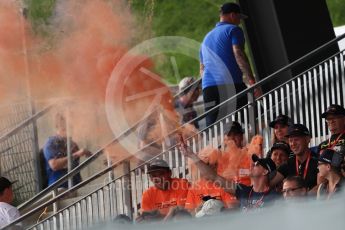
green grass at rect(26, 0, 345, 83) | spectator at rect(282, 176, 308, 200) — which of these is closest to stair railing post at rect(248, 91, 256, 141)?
spectator at rect(282, 176, 308, 200)

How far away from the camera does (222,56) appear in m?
13.6

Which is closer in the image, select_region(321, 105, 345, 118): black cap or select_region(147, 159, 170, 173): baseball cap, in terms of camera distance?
select_region(321, 105, 345, 118): black cap

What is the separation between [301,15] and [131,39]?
2.07 metres

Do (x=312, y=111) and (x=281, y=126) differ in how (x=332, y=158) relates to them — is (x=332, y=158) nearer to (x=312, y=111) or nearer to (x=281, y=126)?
(x=281, y=126)

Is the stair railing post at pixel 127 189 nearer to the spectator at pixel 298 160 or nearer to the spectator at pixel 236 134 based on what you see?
the spectator at pixel 236 134

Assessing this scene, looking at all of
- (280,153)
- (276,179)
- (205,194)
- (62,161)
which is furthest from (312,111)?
(62,161)

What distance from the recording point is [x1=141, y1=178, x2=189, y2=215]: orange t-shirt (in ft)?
39.8

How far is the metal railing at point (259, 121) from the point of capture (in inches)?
514

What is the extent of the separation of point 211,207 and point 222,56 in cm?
279

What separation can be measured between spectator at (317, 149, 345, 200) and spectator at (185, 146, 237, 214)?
45.7 inches

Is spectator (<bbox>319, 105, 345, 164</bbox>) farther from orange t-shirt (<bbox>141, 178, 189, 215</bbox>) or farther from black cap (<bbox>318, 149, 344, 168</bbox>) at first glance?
orange t-shirt (<bbox>141, 178, 189, 215</bbox>)

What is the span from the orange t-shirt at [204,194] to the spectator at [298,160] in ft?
1.75

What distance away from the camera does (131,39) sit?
14875 mm

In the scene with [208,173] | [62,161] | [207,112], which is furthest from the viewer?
[62,161]
